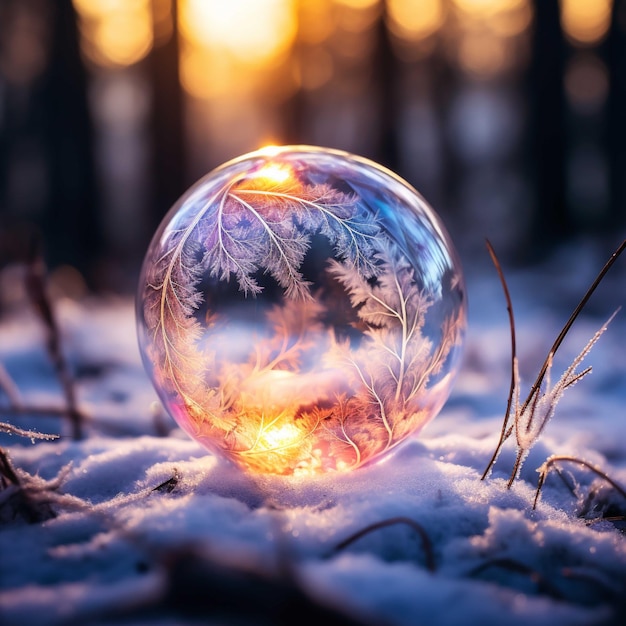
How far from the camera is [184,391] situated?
4.93 ft

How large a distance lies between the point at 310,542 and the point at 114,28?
50.6ft

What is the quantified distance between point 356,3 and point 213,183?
17.9 meters

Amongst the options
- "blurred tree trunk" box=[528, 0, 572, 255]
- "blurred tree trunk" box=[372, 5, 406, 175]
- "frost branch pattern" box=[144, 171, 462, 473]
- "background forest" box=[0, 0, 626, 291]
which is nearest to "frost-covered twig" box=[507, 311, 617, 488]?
"frost branch pattern" box=[144, 171, 462, 473]

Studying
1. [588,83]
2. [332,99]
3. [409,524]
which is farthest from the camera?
[332,99]

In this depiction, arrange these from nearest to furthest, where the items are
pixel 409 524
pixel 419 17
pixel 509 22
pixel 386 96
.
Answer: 1. pixel 409 524
2. pixel 386 96
3. pixel 419 17
4. pixel 509 22

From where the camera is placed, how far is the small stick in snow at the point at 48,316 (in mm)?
2246

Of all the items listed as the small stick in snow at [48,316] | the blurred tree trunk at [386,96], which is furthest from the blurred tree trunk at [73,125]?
the small stick in snow at [48,316]

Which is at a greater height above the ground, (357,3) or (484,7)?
(357,3)

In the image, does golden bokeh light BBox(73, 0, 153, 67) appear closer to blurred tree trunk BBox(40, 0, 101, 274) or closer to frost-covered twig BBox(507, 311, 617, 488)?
blurred tree trunk BBox(40, 0, 101, 274)

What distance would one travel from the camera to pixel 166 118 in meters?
9.70

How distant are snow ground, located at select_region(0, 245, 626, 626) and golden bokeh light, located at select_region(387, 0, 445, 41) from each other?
1547 centimetres

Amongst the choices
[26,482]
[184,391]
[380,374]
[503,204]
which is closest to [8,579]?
[26,482]

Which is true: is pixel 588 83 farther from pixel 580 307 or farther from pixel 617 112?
pixel 580 307

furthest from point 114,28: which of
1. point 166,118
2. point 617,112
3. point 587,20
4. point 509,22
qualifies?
point 617,112
